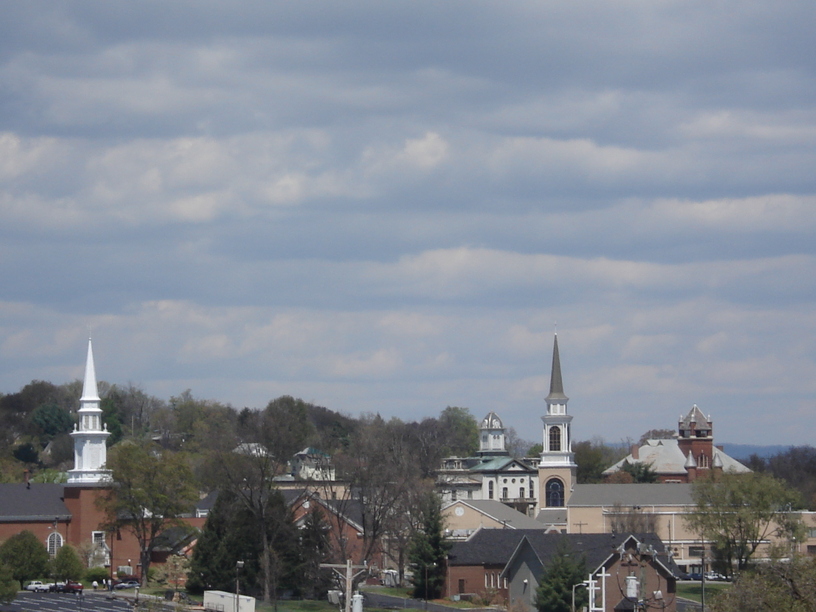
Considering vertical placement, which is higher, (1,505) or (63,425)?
(63,425)

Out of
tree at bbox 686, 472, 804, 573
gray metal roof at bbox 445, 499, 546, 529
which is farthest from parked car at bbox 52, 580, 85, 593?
tree at bbox 686, 472, 804, 573

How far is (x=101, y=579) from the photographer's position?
90.5 m

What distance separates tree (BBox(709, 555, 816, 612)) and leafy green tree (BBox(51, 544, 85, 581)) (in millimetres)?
59286

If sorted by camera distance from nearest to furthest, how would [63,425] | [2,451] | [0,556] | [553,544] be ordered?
1. [553,544]
2. [0,556]
3. [2,451]
4. [63,425]

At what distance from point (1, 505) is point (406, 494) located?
3128 cm

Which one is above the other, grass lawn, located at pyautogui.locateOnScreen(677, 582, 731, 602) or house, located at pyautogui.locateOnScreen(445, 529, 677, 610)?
house, located at pyautogui.locateOnScreen(445, 529, 677, 610)

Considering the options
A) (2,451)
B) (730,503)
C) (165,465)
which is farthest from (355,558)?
(2,451)

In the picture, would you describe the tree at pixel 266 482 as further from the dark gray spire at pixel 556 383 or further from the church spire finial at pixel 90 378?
the dark gray spire at pixel 556 383

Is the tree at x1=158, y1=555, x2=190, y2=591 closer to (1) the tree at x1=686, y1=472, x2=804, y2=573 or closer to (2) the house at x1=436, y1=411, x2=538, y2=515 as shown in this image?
(1) the tree at x1=686, y1=472, x2=804, y2=573

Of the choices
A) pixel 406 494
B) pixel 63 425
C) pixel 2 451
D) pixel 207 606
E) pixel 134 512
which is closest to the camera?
pixel 207 606

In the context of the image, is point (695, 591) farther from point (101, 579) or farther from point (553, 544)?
point (101, 579)

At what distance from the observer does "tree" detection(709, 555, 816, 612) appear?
104 ft

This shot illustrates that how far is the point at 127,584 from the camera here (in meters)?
87.9

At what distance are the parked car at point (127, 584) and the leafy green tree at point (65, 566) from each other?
2.77m
